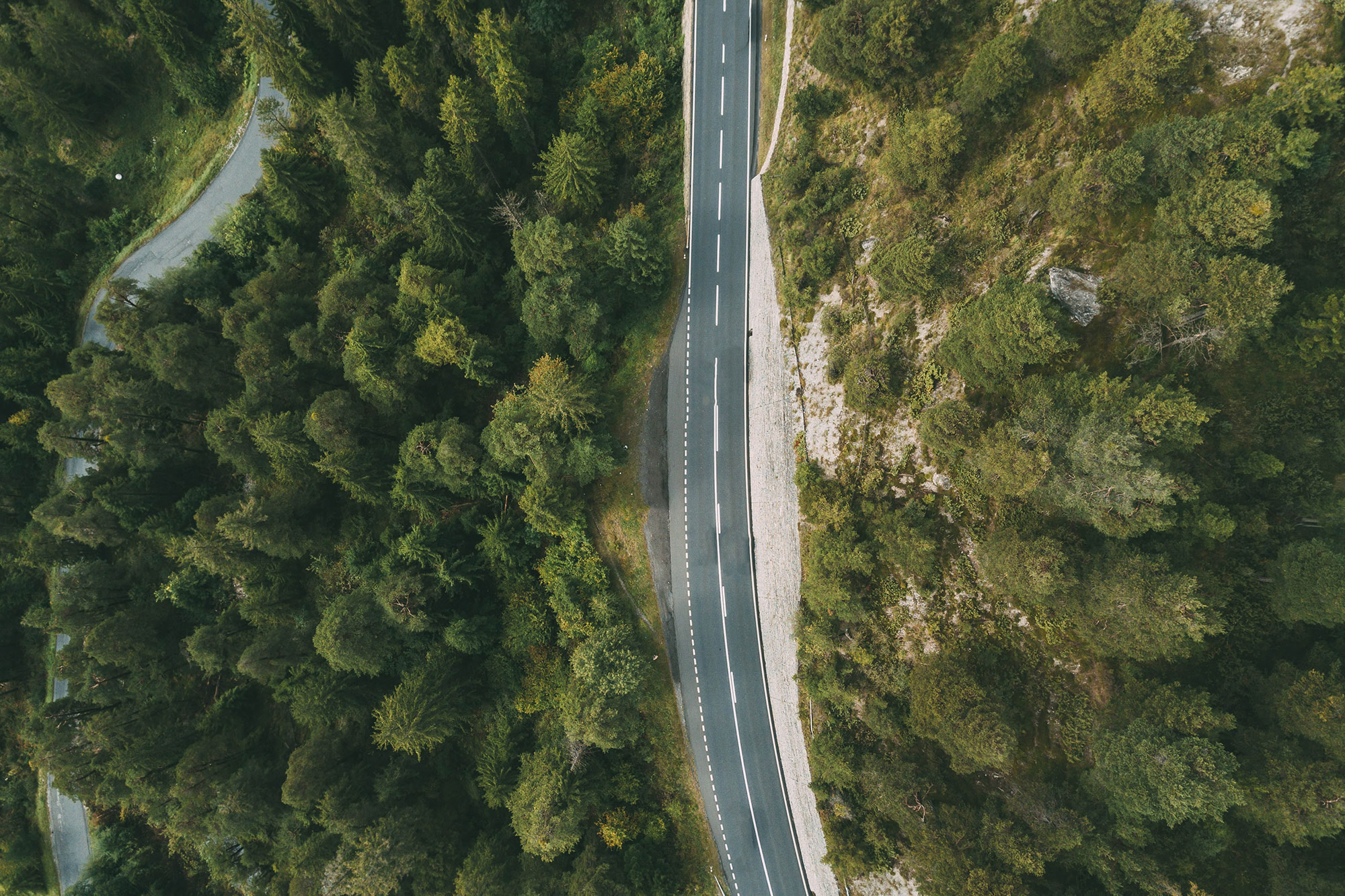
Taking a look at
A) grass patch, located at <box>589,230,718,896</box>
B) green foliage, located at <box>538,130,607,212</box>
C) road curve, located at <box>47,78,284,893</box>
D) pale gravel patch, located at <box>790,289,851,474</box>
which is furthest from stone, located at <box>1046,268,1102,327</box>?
road curve, located at <box>47,78,284,893</box>

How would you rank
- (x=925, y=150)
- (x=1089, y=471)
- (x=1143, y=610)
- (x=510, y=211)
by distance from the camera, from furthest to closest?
1. (x=510, y=211)
2. (x=925, y=150)
3. (x=1089, y=471)
4. (x=1143, y=610)

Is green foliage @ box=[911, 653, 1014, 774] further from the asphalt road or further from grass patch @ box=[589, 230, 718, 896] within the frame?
grass patch @ box=[589, 230, 718, 896]

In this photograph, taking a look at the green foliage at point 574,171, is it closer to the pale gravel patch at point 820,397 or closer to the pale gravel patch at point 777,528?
the pale gravel patch at point 777,528

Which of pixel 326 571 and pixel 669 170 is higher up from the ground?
pixel 669 170

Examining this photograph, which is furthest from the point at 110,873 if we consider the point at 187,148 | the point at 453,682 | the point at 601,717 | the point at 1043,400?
the point at 1043,400

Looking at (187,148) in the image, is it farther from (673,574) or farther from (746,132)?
(673,574)

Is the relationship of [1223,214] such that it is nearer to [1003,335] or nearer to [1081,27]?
[1003,335]

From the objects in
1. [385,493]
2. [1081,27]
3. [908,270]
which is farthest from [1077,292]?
[385,493]
